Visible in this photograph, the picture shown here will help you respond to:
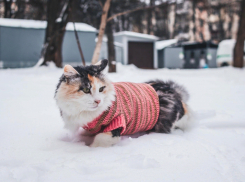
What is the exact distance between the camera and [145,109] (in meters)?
2.38

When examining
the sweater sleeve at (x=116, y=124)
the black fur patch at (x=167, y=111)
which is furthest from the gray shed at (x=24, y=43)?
the sweater sleeve at (x=116, y=124)

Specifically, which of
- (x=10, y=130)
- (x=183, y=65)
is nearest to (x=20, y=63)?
(x=10, y=130)

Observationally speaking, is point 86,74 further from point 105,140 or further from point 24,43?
point 24,43

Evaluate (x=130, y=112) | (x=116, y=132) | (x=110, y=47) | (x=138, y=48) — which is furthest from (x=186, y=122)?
(x=138, y=48)

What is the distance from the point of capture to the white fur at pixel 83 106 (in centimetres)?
190

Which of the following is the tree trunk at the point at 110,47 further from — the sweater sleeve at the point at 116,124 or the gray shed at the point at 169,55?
the gray shed at the point at 169,55

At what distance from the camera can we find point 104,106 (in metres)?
2.00

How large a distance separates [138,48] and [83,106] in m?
16.5

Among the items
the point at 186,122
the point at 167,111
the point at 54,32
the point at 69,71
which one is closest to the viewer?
the point at 69,71

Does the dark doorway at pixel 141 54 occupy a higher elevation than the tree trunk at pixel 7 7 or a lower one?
lower

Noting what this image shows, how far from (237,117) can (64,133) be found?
2411mm

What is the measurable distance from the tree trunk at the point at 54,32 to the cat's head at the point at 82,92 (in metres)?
6.79

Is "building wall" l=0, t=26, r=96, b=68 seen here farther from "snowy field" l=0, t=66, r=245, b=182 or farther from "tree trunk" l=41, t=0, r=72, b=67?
"snowy field" l=0, t=66, r=245, b=182

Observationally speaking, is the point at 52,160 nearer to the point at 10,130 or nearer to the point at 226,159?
the point at 10,130
